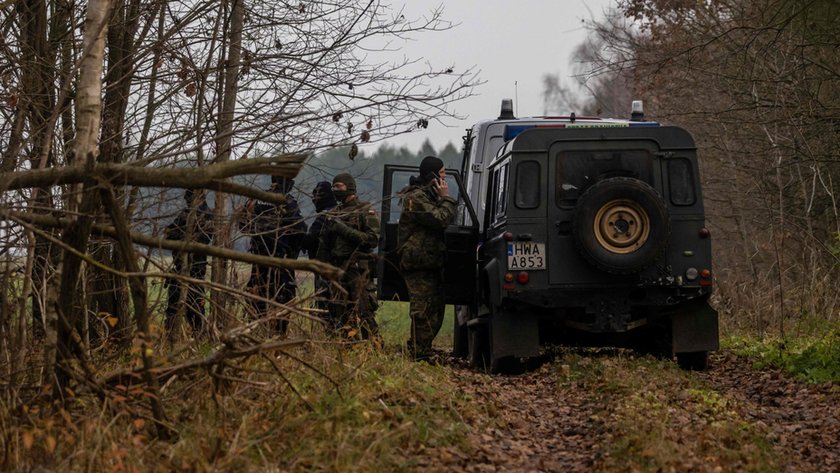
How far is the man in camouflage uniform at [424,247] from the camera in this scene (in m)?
12.0

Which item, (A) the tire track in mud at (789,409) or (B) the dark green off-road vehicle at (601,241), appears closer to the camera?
(A) the tire track in mud at (789,409)

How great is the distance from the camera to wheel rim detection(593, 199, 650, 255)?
1054cm

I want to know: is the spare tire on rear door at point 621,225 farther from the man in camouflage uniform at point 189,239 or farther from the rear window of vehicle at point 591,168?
the man in camouflage uniform at point 189,239

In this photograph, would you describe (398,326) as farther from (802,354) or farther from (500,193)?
(802,354)

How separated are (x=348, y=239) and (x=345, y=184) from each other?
3.32ft

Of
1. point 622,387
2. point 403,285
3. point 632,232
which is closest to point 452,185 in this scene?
point 403,285

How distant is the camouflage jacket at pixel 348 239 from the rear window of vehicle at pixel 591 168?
229 centimetres

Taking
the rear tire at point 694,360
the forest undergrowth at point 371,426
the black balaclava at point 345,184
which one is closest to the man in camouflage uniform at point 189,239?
the forest undergrowth at point 371,426

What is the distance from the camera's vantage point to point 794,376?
1080 centimetres

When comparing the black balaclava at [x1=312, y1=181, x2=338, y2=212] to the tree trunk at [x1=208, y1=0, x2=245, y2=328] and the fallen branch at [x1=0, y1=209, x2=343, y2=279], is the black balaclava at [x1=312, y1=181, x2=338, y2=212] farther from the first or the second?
the fallen branch at [x1=0, y1=209, x2=343, y2=279]

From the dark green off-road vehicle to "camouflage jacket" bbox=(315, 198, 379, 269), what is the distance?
150 centimetres

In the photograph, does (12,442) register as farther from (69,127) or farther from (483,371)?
(483,371)

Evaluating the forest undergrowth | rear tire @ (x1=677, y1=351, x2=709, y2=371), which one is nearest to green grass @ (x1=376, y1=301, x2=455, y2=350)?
rear tire @ (x1=677, y1=351, x2=709, y2=371)

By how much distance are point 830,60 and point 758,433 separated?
9.43m
